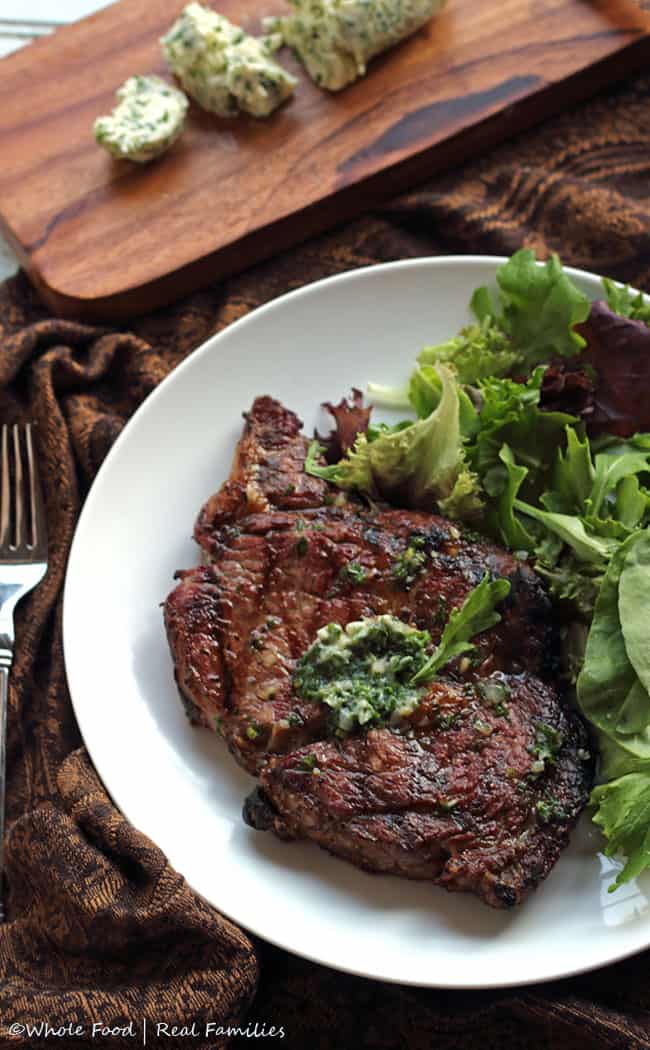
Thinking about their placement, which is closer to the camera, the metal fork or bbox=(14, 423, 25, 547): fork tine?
the metal fork

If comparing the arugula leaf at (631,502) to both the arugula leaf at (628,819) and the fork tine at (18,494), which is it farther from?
the fork tine at (18,494)

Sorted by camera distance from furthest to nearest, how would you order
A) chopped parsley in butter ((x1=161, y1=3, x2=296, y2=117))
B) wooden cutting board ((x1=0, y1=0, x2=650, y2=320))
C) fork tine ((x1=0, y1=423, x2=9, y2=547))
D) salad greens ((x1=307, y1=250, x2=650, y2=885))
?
1. chopped parsley in butter ((x1=161, y1=3, x2=296, y2=117))
2. wooden cutting board ((x1=0, y1=0, x2=650, y2=320))
3. fork tine ((x1=0, y1=423, x2=9, y2=547))
4. salad greens ((x1=307, y1=250, x2=650, y2=885))

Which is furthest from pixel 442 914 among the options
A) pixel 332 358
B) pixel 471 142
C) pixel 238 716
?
pixel 471 142

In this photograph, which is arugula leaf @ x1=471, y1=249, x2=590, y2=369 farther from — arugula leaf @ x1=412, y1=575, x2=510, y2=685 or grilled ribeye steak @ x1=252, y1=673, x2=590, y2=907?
grilled ribeye steak @ x1=252, y1=673, x2=590, y2=907

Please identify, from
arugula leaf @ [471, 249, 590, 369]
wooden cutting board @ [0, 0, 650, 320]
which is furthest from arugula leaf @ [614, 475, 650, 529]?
wooden cutting board @ [0, 0, 650, 320]

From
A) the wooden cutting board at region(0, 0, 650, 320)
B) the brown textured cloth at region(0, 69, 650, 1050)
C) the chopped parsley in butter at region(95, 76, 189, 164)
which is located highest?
the chopped parsley in butter at region(95, 76, 189, 164)

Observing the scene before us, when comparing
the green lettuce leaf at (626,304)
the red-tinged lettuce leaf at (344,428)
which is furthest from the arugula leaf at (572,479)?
the red-tinged lettuce leaf at (344,428)

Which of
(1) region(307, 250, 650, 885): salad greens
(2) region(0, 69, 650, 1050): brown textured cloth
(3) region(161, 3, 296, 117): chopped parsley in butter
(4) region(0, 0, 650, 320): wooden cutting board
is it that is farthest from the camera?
(3) region(161, 3, 296, 117): chopped parsley in butter
